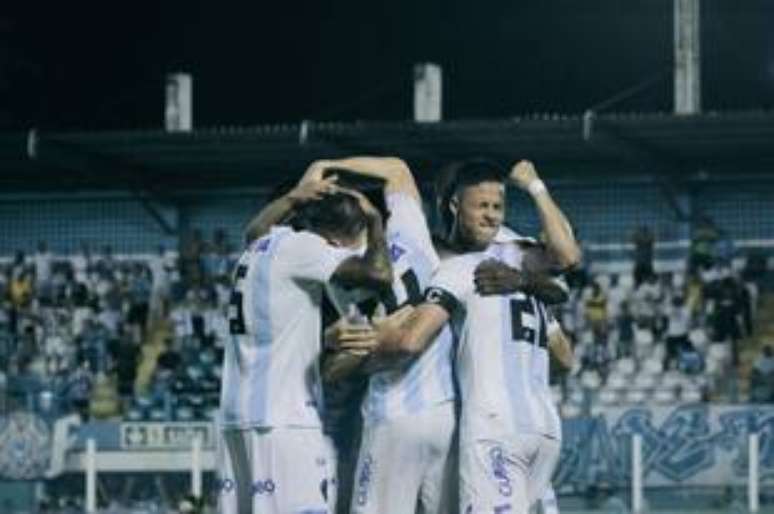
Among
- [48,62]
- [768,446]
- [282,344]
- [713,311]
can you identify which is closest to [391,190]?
[282,344]

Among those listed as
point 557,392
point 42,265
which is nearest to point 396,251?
point 557,392

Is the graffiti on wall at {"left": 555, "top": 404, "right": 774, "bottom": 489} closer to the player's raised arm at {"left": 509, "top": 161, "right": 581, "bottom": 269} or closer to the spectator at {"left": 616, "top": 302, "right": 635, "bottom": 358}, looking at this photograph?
the spectator at {"left": 616, "top": 302, "right": 635, "bottom": 358}

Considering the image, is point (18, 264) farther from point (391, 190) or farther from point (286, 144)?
point (391, 190)

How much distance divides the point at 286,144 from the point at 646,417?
8.37m

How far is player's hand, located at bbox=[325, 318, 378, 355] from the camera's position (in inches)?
346

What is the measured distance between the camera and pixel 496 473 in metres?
8.70

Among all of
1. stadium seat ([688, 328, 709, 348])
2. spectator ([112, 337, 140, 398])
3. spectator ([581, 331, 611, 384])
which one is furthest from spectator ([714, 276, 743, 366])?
spectator ([112, 337, 140, 398])

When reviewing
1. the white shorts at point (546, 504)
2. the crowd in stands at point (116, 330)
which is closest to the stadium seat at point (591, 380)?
the crowd in stands at point (116, 330)

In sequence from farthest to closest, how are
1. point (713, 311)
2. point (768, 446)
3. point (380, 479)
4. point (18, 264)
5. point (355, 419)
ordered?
point (18, 264) → point (713, 311) → point (768, 446) → point (355, 419) → point (380, 479)

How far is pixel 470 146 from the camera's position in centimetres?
3166

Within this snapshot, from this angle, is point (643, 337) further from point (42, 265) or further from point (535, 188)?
point (535, 188)

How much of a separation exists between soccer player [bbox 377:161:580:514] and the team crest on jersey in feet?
1.16

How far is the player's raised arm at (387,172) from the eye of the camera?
30.7ft

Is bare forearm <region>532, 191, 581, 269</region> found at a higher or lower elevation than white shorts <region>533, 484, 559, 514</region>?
higher
